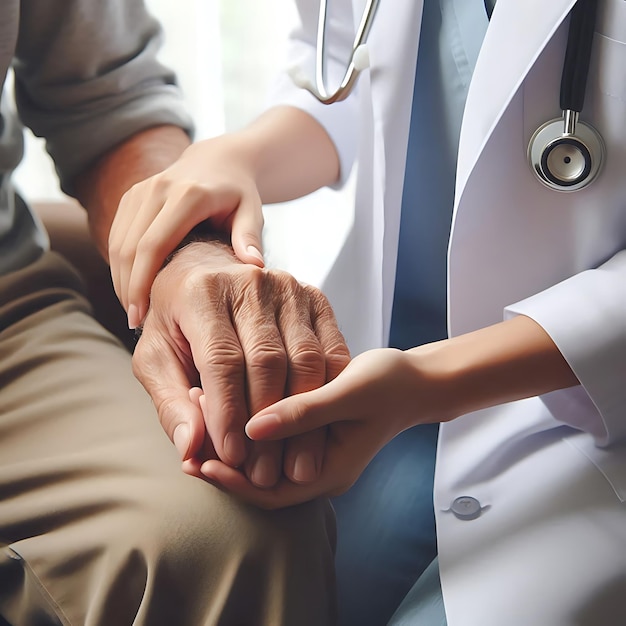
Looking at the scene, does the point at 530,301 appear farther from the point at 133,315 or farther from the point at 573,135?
the point at 133,315

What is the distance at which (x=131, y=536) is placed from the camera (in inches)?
24.9

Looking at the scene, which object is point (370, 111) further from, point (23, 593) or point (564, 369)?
point (23, 593)

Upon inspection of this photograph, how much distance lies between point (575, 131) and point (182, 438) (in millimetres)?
404

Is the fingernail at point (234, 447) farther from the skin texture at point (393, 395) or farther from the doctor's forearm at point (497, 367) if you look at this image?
the doctor's forearm at point (497, 367)

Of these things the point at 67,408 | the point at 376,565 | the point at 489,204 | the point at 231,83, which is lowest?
the point at 376,565

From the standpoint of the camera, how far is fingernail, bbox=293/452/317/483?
598mm

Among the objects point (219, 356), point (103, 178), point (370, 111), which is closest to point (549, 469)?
point (219, 356)

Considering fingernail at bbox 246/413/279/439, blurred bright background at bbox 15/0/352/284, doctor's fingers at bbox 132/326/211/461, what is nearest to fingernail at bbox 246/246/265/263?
doctor's fingers at bbox 132/326/211/461

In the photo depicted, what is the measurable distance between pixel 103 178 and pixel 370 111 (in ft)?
1.15

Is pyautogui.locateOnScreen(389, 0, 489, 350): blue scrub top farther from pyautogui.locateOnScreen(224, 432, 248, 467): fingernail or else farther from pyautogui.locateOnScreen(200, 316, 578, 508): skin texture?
pyautogui.locateOnScreen(224, 432, 248, 467): fingernail

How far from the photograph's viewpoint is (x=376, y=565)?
0.79 metres

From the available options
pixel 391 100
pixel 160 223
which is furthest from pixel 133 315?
pixel 391 100

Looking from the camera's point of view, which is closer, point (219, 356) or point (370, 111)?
point (219, 356)

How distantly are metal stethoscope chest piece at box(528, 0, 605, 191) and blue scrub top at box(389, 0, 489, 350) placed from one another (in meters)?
0.15
